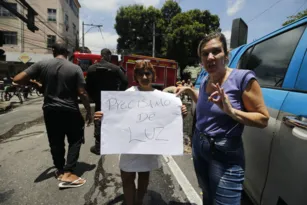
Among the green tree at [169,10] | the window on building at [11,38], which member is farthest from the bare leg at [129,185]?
the window on building at [11,38]

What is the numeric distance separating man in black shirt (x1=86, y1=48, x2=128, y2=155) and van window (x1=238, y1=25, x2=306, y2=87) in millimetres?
2129

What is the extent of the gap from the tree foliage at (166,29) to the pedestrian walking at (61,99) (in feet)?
77.0

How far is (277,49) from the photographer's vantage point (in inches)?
79.6

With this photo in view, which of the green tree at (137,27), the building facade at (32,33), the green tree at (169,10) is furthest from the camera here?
the green tree at (137,27)

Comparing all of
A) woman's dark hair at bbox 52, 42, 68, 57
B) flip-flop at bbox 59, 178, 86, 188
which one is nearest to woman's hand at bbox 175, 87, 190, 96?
woman's dark hair at bbox 52, 42, 68, 57

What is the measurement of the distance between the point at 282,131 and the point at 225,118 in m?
0.40

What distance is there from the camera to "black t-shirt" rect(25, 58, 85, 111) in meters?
2.81

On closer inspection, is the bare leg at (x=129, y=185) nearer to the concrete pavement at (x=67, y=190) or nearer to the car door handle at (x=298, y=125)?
the concrete pavement at (x=67, y=190)

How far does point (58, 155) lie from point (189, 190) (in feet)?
6.05

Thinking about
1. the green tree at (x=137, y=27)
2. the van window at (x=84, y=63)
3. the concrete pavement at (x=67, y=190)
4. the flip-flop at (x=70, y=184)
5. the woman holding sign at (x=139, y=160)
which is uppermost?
the green tree at (x=137, y=27)

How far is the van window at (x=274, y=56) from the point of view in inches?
69.5

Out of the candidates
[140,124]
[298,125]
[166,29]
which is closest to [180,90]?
[140,124]

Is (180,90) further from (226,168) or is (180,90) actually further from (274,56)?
(274,56)

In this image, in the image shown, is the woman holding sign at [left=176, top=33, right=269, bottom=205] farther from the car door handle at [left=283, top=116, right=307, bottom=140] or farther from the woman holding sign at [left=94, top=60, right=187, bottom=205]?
the woman holding sign at [left=94, top=60, right=187, bottom=205]
